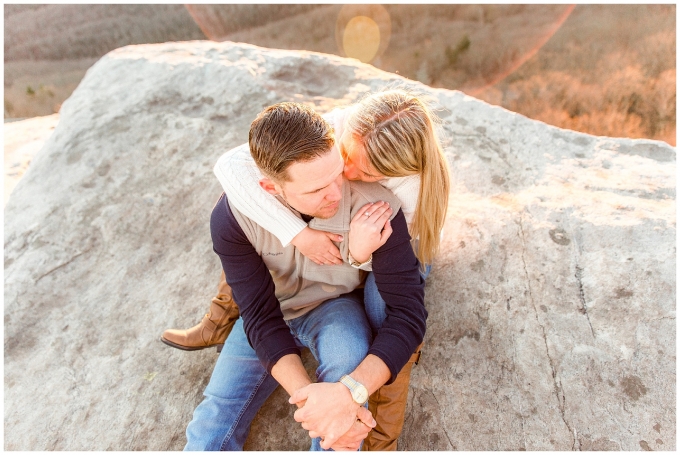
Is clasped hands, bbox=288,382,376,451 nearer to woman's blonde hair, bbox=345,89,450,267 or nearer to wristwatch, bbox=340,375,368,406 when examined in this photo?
wristwatch, bbox=340,375,368,406

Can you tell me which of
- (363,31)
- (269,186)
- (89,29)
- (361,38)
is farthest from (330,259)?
(89,29)

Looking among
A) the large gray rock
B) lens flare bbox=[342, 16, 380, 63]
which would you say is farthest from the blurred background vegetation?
the large gray rock

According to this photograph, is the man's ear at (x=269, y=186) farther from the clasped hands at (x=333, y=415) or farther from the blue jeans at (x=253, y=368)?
the clasped hands at (x=333, y=415)

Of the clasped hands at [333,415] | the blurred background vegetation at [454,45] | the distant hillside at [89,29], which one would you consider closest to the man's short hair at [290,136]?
the clasped hands at [333,415]

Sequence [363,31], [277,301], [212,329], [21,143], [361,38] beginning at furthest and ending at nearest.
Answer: [363,31], [361,38], [21,143], [212,329], [277,301]

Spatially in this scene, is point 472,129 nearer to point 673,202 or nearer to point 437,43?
point 673,202

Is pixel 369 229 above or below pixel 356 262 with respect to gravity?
above

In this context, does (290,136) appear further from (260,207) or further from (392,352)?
(392,352)

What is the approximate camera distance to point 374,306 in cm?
231

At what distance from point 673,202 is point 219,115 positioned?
11.0 feet

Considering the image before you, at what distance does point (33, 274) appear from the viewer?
319 centimetres

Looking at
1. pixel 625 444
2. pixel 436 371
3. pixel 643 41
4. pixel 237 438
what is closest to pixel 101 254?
pixel 237 438

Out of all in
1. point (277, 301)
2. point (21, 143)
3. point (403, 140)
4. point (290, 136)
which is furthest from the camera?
point (21, 143)

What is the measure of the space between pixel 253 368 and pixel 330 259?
2.17 feet
